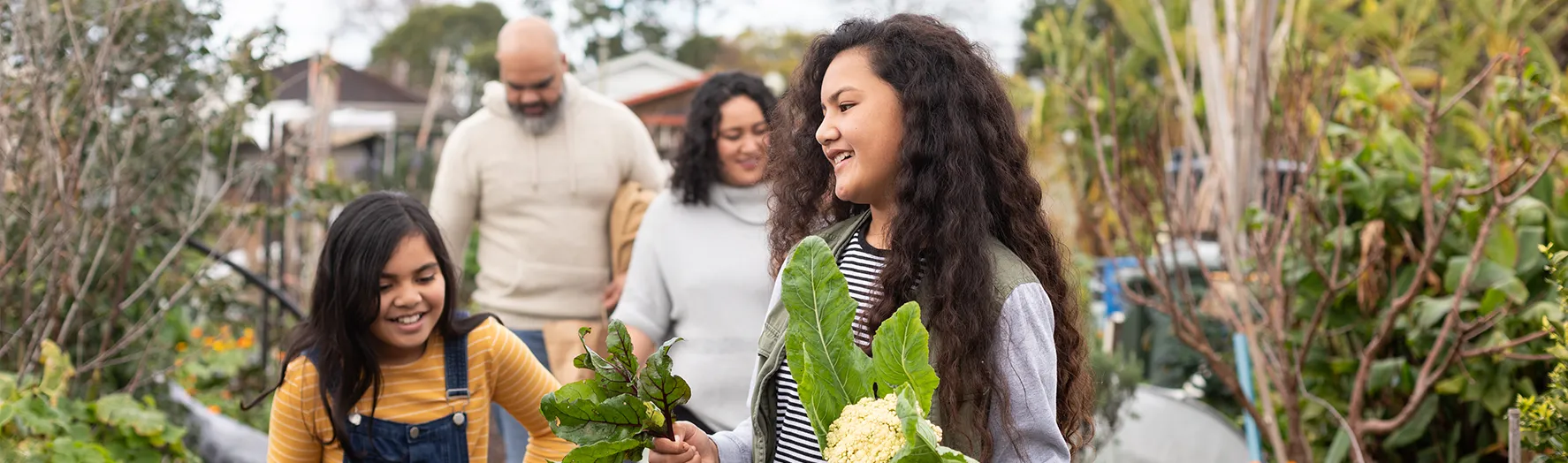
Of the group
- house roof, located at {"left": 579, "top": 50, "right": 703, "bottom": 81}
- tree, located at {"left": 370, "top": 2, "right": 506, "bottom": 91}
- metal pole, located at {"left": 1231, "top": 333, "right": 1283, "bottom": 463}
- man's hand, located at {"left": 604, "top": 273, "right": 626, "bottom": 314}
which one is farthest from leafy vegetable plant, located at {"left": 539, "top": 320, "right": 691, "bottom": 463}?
tree, located at {"left": 370, "top": 2, "right": 506, "bottom": 91}

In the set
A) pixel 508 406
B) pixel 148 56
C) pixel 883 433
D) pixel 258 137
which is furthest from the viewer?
pixel 258 137

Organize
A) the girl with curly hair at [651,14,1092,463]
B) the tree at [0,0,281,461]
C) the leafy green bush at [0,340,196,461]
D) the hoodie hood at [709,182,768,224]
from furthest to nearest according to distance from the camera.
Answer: the tree at [0,0,281,461]
the hoodie hood at [709,182,768,224]
the leafy green bush at [0,340,196,461]
the girl with curly hair at [651,14,1092,463]

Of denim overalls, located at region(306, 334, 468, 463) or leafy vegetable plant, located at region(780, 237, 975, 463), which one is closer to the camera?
leafy vegetable plant, located at region(780, 237, 975, 463)

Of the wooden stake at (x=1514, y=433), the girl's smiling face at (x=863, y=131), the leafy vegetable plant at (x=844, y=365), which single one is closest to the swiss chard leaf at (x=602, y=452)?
the leafy vegetable plant at (x=844, y=365)

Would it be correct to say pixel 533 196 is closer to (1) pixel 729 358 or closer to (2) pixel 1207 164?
(1) pixel 729 358

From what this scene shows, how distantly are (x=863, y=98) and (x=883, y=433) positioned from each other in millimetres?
521

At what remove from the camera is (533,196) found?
365 centimetres

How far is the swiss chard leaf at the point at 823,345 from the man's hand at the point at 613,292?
2.05m

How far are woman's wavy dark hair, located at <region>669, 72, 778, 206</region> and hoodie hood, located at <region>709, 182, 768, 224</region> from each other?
0.03 metres

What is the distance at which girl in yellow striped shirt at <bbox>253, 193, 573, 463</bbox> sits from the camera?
7.95 ft

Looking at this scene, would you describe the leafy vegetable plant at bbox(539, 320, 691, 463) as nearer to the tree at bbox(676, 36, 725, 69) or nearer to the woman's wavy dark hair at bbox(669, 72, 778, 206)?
the woman's wavy dark hair at bbox(669, 72, 778, 206)

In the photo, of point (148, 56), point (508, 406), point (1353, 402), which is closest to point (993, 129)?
point (508, 406)

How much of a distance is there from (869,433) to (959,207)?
42 centimetres

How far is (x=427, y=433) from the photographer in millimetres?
2490
